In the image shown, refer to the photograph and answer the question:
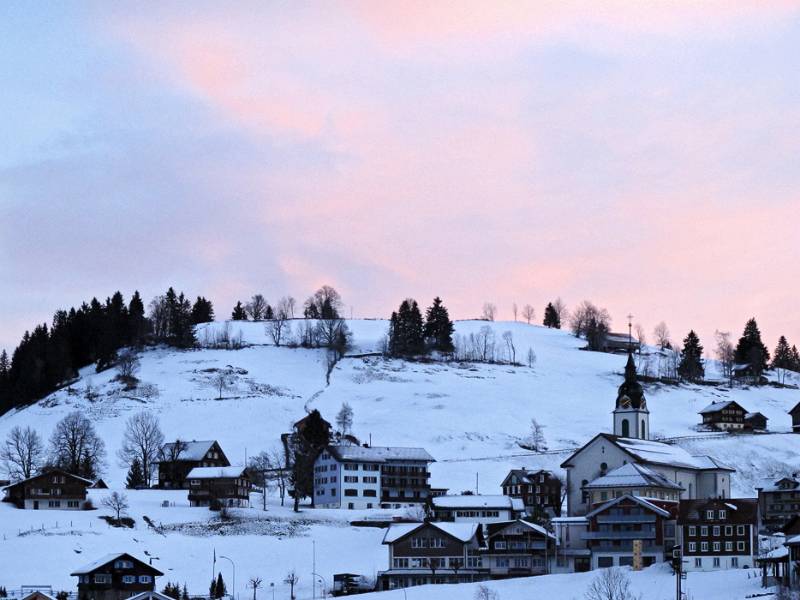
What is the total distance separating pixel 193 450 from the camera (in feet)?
423

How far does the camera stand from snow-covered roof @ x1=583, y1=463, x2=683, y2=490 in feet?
339

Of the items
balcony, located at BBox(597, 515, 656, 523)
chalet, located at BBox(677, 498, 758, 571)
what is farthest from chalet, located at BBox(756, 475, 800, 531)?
chalet, located at BBox(677, 498, 758, 571)

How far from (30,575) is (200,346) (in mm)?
102763

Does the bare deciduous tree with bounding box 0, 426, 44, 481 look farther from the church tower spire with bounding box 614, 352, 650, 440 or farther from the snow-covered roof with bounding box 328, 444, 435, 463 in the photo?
the church tower spire with bounding box 614, 352, 650, 440

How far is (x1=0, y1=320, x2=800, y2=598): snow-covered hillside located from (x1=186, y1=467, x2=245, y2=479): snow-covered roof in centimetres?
280

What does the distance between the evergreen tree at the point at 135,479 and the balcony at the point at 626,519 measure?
46.0m

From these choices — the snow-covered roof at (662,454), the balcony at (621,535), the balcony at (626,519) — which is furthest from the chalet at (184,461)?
the balcony at (626,519)

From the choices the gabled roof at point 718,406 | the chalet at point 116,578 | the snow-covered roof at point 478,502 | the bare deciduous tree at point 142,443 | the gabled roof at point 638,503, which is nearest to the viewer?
the chalet at point 116,578

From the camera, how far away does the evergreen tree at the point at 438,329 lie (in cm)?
19162

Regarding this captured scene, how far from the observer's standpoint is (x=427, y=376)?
573 feet

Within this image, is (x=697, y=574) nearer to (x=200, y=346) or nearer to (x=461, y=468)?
(x=461, y=468)

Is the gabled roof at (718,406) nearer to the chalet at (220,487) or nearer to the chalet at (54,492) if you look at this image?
the chalet at (220,487)

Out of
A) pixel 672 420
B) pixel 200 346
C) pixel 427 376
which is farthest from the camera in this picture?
pixel 200 346

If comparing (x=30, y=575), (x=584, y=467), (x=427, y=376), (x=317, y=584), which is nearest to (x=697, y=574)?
(x=317, y=584)
